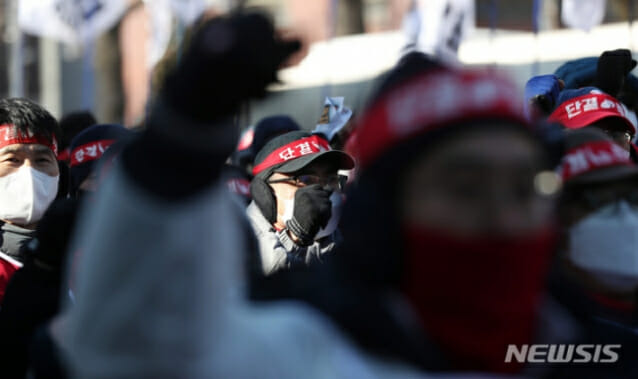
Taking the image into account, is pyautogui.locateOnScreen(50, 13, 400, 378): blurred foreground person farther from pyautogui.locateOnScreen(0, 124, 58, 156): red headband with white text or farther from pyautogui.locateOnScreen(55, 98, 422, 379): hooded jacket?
pyautogui.locateOnScreen(0, 124, 58, 156): red headband with white text

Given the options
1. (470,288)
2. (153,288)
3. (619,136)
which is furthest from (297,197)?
(153,288)

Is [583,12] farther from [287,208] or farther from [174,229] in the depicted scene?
[174,229]

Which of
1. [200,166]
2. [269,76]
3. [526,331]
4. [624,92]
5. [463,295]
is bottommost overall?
[624,92]

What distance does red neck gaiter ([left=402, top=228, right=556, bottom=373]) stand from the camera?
1.72 metres

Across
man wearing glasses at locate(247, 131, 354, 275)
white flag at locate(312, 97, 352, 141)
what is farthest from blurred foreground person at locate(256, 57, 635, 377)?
white flag at locate(312, 97, 352, 141)

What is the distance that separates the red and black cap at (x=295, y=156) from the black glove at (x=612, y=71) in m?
1.38

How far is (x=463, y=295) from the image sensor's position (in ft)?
5.74

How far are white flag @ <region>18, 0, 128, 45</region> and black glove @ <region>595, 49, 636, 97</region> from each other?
6665 millimetres

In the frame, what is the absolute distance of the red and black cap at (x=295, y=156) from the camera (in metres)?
4.67

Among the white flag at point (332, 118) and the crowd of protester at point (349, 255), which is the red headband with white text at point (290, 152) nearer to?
the white flag at point (332, 118)

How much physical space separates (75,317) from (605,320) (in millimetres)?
1560

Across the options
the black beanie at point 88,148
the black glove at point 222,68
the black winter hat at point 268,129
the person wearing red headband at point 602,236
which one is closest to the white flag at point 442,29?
the black winter hat at point 268,129

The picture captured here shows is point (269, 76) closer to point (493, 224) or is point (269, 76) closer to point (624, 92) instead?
point (493, 224)

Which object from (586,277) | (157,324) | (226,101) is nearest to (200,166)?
(226,101)
